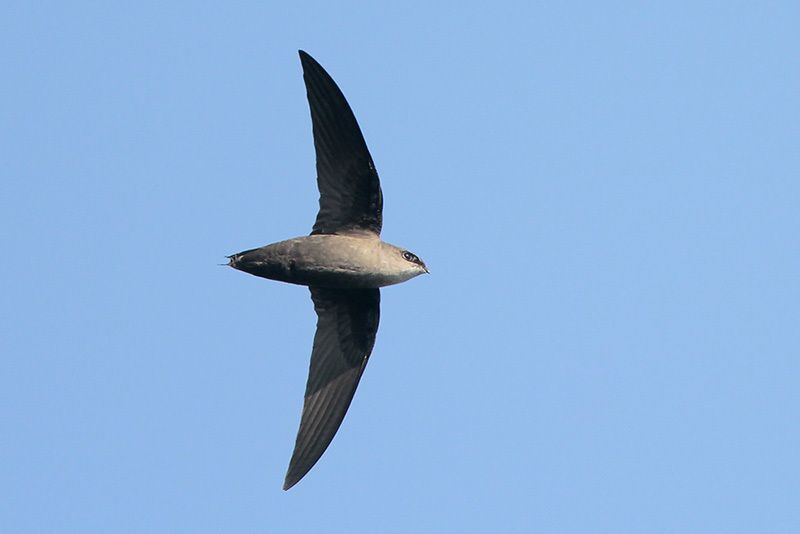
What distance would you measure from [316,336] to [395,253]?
58.7 inches

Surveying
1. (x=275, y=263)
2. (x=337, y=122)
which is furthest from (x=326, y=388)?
(x=337, y=122)

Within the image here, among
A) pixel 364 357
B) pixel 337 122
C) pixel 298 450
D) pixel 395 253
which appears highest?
pixel 337 122

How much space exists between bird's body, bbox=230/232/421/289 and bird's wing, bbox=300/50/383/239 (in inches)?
7.7

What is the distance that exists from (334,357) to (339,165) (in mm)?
2450

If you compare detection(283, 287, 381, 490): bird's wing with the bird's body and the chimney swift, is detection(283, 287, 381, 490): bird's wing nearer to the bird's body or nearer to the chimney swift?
the chimney swift

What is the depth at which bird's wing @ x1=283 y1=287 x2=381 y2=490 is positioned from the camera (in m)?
18.4

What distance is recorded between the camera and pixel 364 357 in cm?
1864

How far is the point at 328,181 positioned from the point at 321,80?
1184 mm

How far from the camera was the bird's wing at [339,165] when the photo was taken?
57.6ft

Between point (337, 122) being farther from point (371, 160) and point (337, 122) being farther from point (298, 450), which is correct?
point (298, 450)

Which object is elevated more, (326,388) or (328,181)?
(328,181)

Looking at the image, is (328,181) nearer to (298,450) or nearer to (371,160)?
(371,160)

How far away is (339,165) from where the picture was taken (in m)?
17.7

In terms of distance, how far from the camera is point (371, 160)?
1759cm
